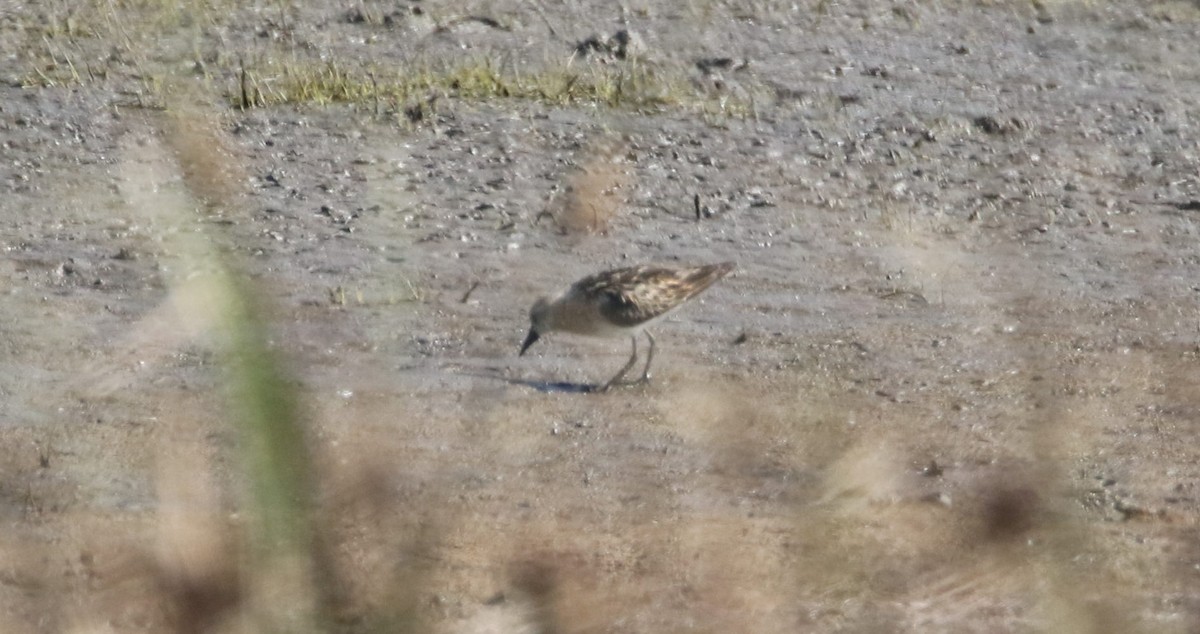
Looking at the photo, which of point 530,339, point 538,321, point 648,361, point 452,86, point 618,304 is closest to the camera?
point 618,304

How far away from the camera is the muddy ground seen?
5141 millimetres

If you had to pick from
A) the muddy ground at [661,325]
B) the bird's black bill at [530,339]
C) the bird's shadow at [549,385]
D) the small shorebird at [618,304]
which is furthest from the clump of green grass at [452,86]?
the bird's shadow at [549,385]

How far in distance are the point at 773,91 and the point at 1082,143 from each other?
5.86ft

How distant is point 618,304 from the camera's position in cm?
811

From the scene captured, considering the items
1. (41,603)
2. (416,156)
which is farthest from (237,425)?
(416,156)

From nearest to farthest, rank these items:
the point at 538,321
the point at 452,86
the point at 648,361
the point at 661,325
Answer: the point at 648,361
the point at 538,321
the point at 661,325
the point at 452,86

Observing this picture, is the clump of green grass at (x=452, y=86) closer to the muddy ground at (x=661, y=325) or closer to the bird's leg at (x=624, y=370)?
the muddy ground at (x=661, y=325)

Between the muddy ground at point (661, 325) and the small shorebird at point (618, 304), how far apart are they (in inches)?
7.8

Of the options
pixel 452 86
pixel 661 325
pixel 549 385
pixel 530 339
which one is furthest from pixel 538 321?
pixel 452 86

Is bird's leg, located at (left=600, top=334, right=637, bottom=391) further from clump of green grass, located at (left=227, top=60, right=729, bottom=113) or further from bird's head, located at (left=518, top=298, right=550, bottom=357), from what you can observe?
clump of green grass, located at (left=227, top=60, right=729, bottom=113)

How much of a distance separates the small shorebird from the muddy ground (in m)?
0.20

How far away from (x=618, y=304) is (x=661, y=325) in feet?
2.35

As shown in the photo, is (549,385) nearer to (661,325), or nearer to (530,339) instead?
(530,339)

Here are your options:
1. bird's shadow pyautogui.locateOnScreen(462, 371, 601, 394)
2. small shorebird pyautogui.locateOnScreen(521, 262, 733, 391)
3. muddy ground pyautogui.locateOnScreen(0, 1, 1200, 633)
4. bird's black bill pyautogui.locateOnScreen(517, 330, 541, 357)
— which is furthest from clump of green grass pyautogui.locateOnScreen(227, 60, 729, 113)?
bird's shadow pyautogui.locateOnScreen(462, 371, 601, 394)
